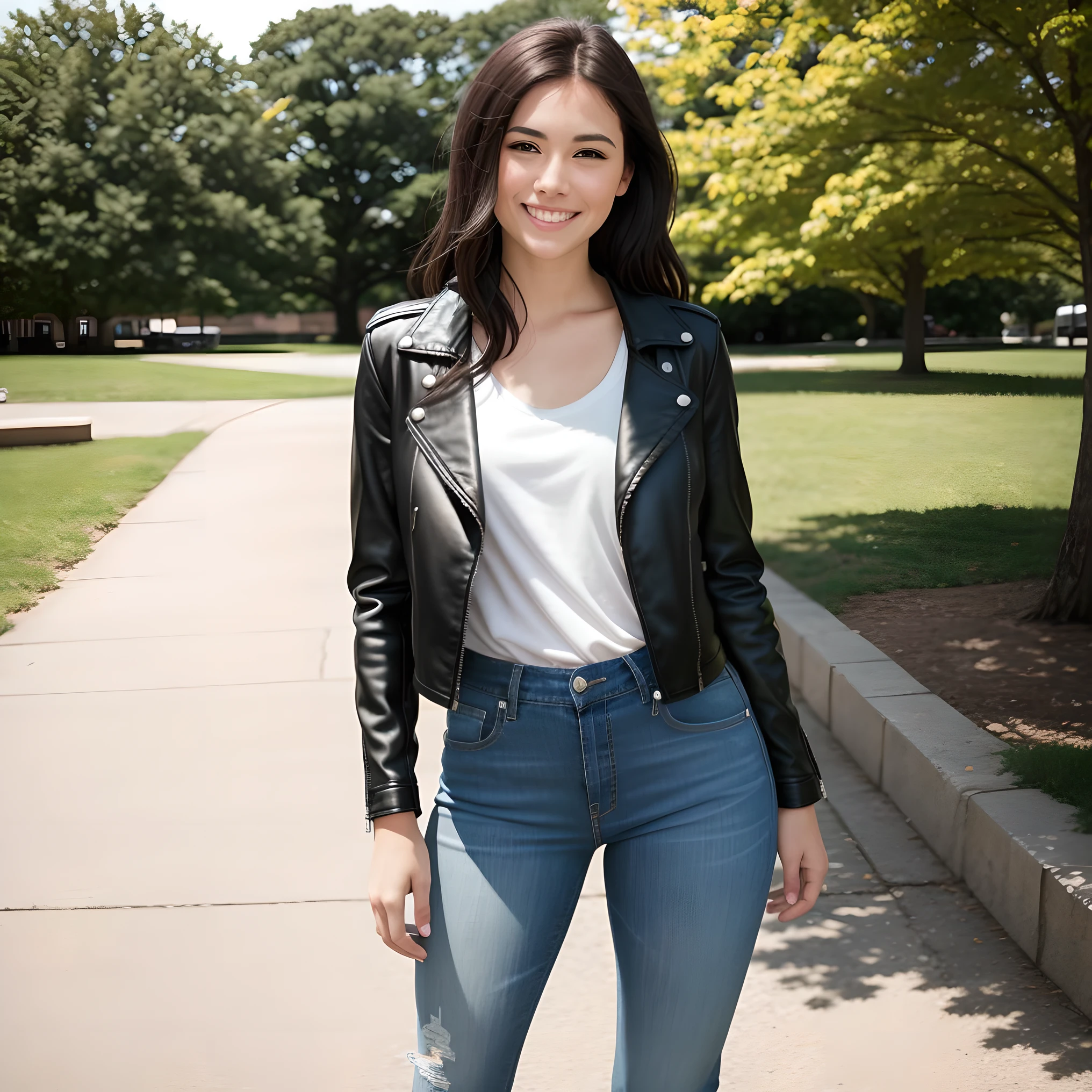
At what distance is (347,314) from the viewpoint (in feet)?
36.1

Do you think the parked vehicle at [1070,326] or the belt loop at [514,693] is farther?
the parked vehicle at [1070,326]

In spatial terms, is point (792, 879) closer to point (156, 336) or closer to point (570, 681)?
point (570, 681)

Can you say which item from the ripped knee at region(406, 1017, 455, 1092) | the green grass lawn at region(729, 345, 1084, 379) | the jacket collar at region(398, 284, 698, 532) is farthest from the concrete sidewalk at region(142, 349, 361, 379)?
the green grass lawn at region(729, 345, 1084, 379)

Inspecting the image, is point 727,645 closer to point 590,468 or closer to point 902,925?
point 590,468

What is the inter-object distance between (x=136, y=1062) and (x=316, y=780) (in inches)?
72.4

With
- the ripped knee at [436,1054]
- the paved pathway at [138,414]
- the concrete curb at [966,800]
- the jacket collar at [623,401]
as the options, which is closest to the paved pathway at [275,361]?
the paved pathway at [138,414]

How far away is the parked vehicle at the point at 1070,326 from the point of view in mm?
21078

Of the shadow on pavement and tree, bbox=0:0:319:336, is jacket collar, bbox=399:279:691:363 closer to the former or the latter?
the shadow on pavement

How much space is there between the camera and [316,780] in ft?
15.8

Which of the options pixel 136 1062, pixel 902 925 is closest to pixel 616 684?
pixel 136 1062

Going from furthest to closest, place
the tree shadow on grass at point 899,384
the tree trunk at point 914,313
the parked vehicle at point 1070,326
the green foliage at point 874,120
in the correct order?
the tree trunk at point 914,313
the parked vehicle at point 1070,326
the tree shadow on grass at point 899,384
the green foliage at point 874,120

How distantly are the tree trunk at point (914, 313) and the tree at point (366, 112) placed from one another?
8.02m

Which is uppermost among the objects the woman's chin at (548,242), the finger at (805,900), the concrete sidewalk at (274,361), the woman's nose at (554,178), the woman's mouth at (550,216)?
the woman's nose at (554,178)

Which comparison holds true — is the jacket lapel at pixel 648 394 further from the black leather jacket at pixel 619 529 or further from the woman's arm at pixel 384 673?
the woman's arm at pixel 384 673
